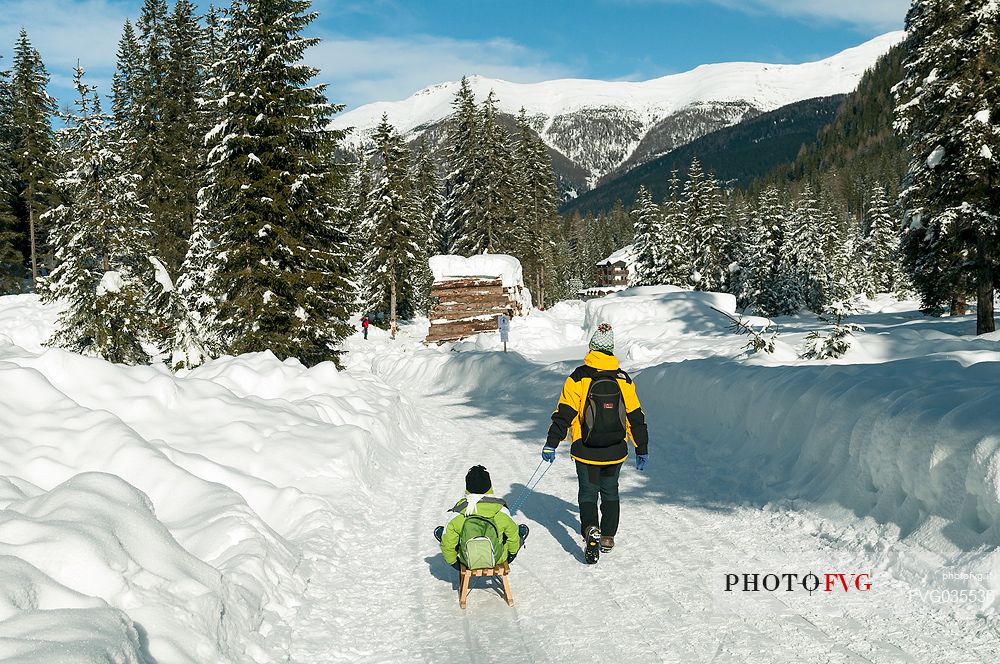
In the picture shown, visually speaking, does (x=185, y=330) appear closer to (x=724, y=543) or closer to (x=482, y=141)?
(x=724, y=543)

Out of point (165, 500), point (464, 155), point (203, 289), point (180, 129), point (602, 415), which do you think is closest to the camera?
point (602, 415)

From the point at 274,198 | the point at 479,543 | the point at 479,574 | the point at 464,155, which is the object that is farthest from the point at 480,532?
the point at 464,155

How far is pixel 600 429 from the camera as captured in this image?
5.60m

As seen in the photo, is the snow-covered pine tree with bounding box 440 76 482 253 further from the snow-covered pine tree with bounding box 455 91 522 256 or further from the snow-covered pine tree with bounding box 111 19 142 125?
the snow-covered pine tree with bounding box 111 19 142 125

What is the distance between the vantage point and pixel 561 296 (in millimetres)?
83188

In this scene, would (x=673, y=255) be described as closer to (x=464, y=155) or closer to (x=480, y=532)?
(x=464, y=155)

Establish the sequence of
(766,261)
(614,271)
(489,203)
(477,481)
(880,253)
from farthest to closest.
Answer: (614,271) → (880,253) → (766,261) → (489,203) → (477,481)

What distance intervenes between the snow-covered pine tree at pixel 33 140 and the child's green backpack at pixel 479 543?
46.1 metres

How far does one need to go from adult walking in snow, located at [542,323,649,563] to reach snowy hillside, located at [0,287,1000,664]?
1.44 feet

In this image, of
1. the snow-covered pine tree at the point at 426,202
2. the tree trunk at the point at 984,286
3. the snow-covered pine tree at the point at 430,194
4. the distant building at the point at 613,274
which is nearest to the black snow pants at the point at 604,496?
the tree trunk at the point at 984,286

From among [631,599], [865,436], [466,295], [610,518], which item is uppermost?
[466,295]

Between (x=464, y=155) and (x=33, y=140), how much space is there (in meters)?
28.7

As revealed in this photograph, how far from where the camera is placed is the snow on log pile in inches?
1291

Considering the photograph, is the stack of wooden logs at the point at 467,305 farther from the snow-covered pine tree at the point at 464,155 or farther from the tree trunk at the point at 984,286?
the tree trunk at the point at 984,286
